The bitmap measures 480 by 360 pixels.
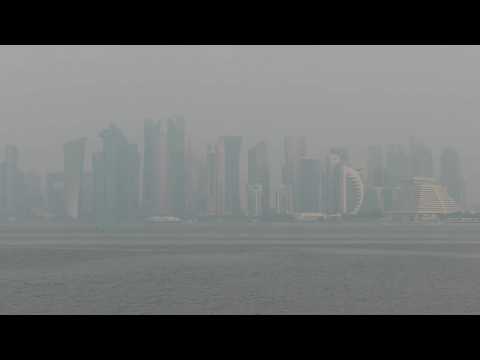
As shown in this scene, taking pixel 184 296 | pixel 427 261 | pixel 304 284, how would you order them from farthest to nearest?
pixel 427 261
pixel 304 284
pixel 184 296

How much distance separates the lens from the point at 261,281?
3162 centimetres
